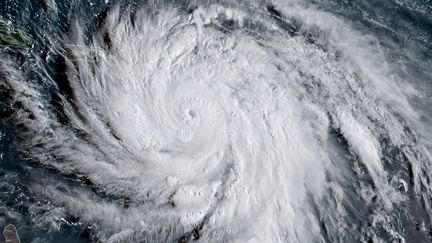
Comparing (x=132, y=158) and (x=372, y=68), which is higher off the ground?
(x=372, y=68)

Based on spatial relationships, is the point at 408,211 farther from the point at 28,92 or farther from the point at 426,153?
the point at 28,92

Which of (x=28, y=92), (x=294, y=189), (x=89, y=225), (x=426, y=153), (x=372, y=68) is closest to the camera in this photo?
(x=89, y=225)

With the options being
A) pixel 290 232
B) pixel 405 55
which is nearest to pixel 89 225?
pixel 290 232

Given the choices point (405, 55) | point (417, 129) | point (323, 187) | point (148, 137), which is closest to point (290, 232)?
point (323, 187)

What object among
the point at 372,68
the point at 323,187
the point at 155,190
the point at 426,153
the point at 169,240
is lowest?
the point at 169,240

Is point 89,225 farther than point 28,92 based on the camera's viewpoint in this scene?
No

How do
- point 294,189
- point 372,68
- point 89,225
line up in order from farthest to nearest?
1. point 372,68
2. point 294,189
3. point 89,225
